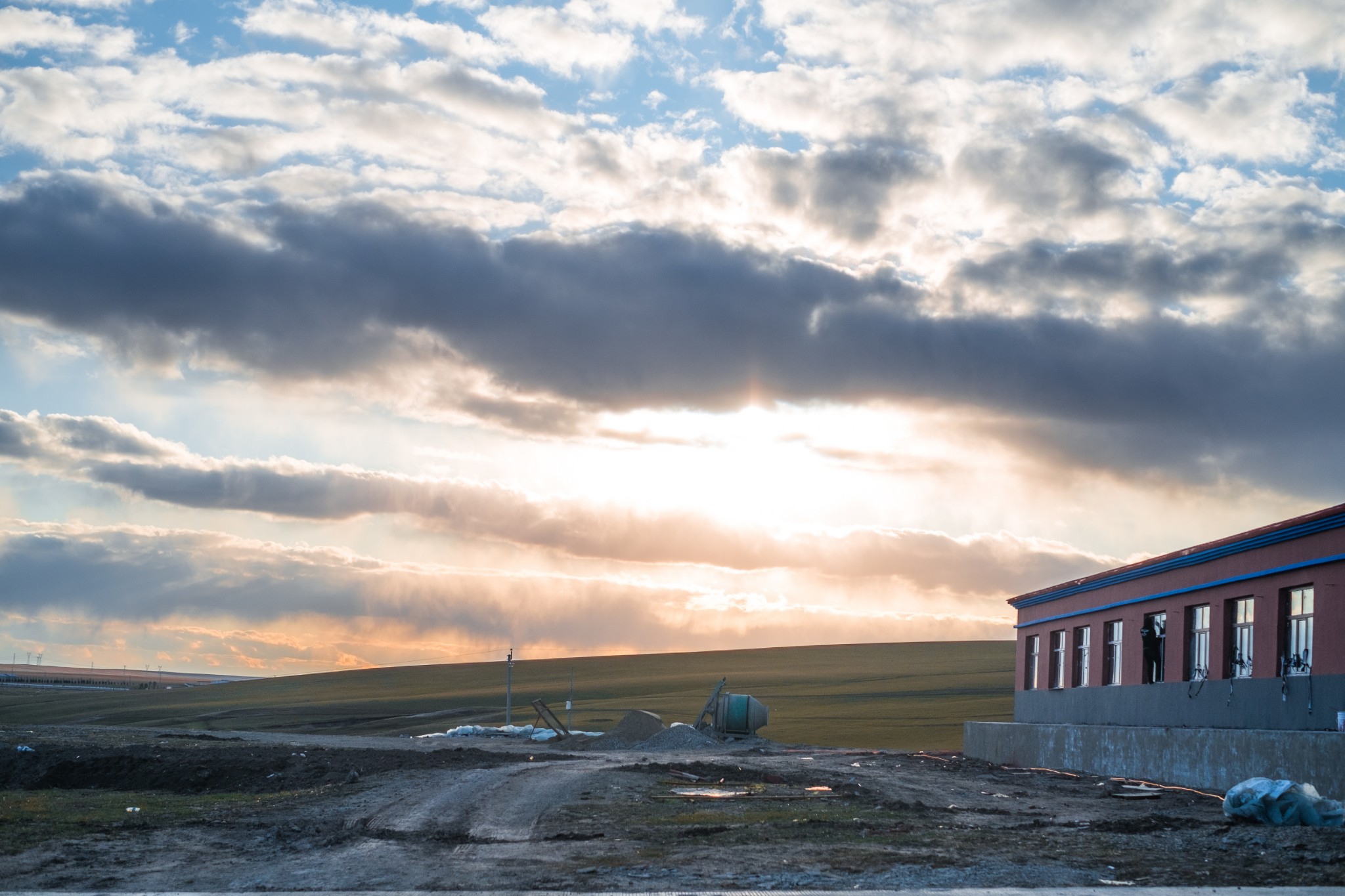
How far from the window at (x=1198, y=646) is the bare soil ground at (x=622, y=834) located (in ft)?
11.1

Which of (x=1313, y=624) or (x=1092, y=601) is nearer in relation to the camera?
(x=1313, y=624)

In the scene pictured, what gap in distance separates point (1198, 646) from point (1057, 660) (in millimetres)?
10088

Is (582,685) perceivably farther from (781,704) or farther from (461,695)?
(781,704)

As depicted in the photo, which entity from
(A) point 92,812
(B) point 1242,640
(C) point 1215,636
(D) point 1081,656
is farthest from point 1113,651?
(A) point 92,812

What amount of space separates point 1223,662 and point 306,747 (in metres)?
27.4

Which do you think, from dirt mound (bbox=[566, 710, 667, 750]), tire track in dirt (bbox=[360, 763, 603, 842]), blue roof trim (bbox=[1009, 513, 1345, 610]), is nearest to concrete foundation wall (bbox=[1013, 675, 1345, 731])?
blue roof trim (bbox=[1009, 513, 1345, 610])

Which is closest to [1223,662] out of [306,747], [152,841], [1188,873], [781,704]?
[1188,873]

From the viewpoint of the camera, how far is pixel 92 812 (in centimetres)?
2030

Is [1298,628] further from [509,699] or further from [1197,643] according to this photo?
[509,699]

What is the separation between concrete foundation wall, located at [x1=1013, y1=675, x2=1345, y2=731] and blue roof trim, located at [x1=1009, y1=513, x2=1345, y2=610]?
276 centimetres

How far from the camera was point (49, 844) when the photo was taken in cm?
1485

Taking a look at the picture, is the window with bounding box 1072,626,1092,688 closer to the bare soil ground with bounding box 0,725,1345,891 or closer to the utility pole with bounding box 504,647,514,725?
the bare soil ground with bounding box 0,725,1345,891

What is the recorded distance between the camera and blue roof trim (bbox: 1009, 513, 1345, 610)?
75.9ft

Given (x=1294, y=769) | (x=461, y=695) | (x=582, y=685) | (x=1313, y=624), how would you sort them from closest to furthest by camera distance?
(x=1294, y=769), (x=1313, y=624), (x=461, y=695), (x=582, y=685)
